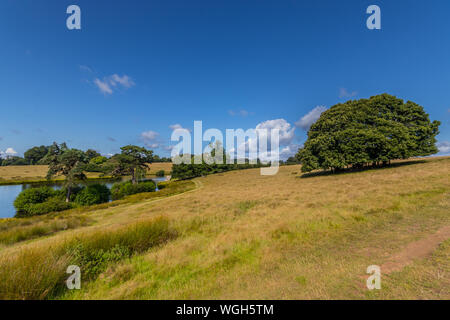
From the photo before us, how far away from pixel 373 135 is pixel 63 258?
110 feet

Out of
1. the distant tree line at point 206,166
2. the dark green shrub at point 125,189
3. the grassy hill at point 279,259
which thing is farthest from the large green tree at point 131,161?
the grassy hill at point 279,259

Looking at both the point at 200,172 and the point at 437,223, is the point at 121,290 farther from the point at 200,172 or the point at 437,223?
the point at 200,172

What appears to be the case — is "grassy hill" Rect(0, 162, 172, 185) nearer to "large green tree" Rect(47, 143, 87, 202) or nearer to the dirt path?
"large green tree" Rect(47, 143, 87, 202)

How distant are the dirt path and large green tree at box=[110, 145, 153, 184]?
4156 cm

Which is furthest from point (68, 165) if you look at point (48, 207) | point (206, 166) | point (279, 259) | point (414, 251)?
point (206, 166)

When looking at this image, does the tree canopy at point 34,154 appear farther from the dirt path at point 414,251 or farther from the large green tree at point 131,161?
the dirt path at point 414,251

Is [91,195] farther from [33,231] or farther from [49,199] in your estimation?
[33,231]

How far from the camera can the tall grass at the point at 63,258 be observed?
12.0ft

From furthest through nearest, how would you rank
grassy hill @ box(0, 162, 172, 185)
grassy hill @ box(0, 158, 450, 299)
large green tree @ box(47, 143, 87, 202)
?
grassy hill @ box(0, 162, 172, 185), large green tree @ box(47, 143, 87, 202), grassy hill @ box(0, 158, 450, 299)

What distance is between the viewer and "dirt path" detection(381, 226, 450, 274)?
3.94m

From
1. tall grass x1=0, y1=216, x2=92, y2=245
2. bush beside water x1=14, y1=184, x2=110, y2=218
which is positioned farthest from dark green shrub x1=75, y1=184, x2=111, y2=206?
tall grass x1=0, y1=216, x2=92, y2=245

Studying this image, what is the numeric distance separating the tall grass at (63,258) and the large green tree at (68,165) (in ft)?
79.7
